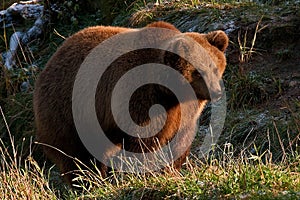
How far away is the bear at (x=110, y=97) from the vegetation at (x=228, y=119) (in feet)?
0.93

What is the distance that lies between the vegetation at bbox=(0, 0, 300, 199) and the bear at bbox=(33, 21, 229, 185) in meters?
0.28

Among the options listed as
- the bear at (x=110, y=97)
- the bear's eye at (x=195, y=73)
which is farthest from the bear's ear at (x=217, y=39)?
the bear's eye at (x=195, y=73)

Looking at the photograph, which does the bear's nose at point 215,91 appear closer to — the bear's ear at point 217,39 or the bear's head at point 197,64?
the bear's head at point 197,64

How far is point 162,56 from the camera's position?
6.30 m

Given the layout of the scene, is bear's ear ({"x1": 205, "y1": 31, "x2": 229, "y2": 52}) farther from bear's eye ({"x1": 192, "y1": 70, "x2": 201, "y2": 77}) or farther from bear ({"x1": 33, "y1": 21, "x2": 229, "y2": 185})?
bear's eye ({"x1": 192, "y1": 70, "x2": 201, "y2": 77})

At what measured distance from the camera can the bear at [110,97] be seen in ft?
20.8

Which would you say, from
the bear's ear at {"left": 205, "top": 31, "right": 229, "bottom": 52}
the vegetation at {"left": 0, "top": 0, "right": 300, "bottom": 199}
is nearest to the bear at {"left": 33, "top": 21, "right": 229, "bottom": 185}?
the bear's ear at {"left": 205, "top": 31, "right": 229, "bottom": 52}

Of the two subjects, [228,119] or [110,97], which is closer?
[110,97]

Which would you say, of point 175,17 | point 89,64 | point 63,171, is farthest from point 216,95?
point 175,17

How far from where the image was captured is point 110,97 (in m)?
6.45

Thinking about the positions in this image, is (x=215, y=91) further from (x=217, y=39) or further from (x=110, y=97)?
(x=110, y=97)

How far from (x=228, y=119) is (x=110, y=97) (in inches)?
78.0

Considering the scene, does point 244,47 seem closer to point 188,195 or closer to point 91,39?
point 91,39

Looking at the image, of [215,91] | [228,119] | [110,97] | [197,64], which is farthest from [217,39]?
[228,119]
